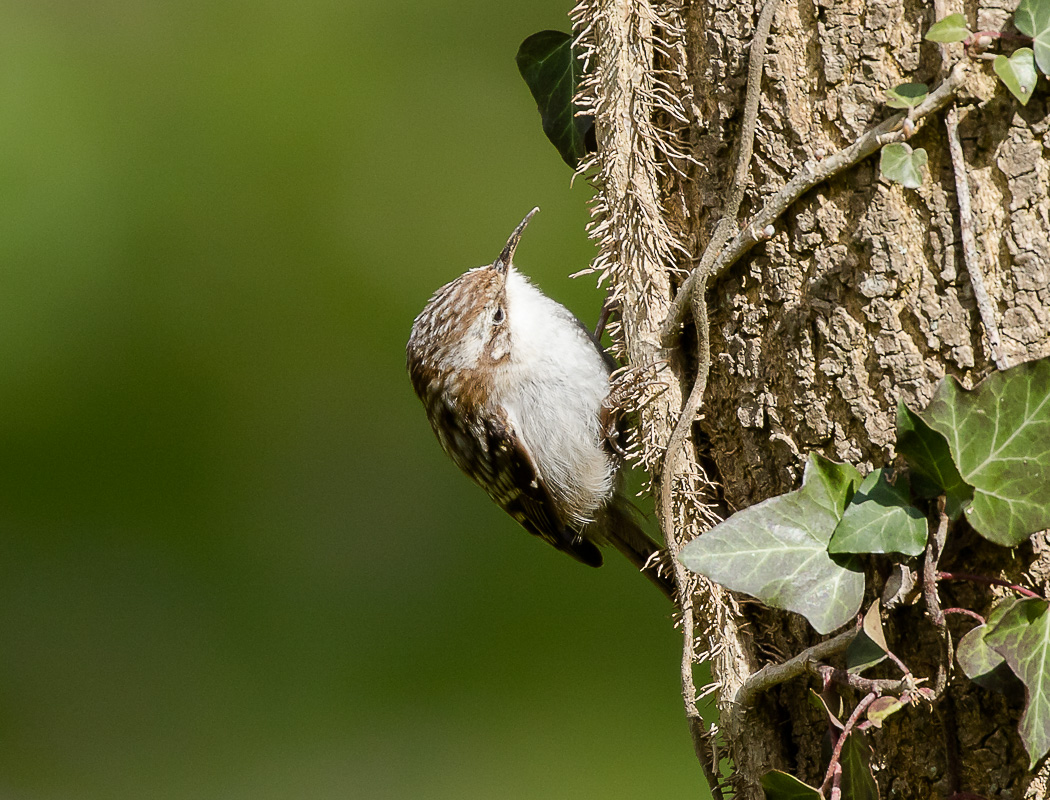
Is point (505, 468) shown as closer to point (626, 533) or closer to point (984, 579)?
point (626, 533)

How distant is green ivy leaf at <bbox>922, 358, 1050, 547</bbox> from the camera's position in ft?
3.31

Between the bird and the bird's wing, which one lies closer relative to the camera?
the bird

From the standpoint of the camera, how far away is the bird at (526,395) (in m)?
2.25

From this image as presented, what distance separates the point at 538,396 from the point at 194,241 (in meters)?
2.39

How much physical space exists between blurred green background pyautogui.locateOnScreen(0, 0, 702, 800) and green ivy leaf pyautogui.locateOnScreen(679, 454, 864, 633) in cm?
292

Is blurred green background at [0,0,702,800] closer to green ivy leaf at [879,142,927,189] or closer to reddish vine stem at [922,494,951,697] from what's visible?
green ivy leaf at [879,142,927,189]

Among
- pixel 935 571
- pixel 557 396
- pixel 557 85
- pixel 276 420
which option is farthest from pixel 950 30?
pixel 276 420

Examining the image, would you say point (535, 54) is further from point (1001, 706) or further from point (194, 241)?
point (194, 241)

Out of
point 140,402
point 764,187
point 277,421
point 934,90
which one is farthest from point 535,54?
point 140,402

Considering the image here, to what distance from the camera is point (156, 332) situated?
4070 mm

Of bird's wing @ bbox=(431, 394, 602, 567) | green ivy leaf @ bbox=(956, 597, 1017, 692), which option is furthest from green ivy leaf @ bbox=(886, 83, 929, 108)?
bird's wing @ bbox=(431, 394, 602, 567)

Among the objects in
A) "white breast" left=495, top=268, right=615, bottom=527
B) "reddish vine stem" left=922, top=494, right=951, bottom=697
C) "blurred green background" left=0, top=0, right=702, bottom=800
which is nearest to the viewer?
"reddish vine stem" left=922, top=494, right=951, bottom=697

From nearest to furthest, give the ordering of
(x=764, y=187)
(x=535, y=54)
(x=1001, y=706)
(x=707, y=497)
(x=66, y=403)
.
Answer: (x=1001, y=706)
(x=764, y=187)
(x=707, y=497)
(x=535, y=54)
(x=66, y=403)

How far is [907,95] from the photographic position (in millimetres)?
1120
